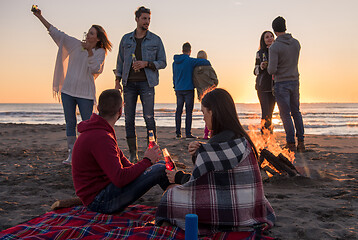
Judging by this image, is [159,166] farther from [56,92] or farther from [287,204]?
[56,92]

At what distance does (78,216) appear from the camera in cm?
304

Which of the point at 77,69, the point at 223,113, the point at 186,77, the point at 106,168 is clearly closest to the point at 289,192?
the point at 223,113

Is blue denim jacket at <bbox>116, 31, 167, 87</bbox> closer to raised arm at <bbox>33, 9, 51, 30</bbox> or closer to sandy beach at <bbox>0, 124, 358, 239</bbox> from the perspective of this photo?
raised arm at <bbox>33, 9, 51, 30</bbox>

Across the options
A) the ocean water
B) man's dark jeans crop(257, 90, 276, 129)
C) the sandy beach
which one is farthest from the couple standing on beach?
the ocean water

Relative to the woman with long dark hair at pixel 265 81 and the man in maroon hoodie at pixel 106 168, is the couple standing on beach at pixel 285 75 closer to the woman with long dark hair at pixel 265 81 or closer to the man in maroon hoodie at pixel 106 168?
the woman with long dark hair at pixel 265 81

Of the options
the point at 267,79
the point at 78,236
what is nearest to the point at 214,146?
the point at 78,236

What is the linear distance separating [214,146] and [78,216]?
1494 millimetres

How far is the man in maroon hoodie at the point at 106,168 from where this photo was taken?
2.78 metres

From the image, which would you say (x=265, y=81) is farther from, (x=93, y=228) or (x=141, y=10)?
(x=93, y=228)

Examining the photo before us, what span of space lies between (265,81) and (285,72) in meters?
0.56

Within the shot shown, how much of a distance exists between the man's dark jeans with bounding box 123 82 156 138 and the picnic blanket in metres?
2.71

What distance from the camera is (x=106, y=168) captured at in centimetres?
276

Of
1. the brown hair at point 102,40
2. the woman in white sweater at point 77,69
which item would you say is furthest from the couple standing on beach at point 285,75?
the woman in white sweater at point 77,69

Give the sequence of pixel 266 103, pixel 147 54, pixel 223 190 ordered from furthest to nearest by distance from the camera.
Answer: pixel 266 103
pixel 147 54
pixel 223 190
